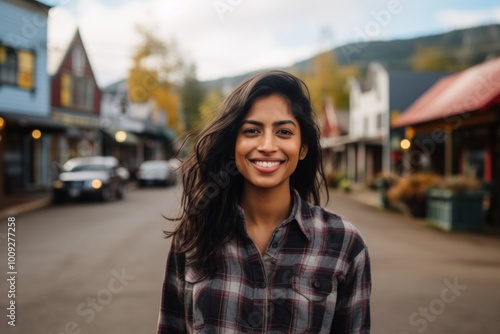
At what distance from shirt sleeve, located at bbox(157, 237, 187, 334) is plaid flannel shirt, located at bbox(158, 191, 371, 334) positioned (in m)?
0.03

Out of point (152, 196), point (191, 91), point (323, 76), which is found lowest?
point (152, 196)

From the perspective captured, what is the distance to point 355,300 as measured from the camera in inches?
78.2

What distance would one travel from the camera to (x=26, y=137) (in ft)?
74.4

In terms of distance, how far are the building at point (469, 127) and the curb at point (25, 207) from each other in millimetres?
11972

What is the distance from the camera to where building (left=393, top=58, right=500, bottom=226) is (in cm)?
1330

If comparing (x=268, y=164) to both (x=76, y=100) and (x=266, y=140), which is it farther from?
(x=76, y=100)

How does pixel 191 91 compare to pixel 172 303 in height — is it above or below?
above

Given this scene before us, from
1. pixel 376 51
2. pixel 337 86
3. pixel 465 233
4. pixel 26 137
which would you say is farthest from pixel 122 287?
pixel 376 51

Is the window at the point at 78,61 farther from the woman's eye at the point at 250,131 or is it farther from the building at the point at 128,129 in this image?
the woman's eye at the point at 250,131

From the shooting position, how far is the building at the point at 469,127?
1330cm

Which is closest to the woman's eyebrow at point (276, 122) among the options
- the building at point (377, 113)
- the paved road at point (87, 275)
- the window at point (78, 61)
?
the paved road at point (87, 275)

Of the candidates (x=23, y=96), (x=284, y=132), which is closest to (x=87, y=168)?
(x=23, y=96)

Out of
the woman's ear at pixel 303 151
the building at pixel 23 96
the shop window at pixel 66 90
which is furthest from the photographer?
the shop window at pixel 66 90

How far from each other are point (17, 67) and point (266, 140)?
21.2 metres
